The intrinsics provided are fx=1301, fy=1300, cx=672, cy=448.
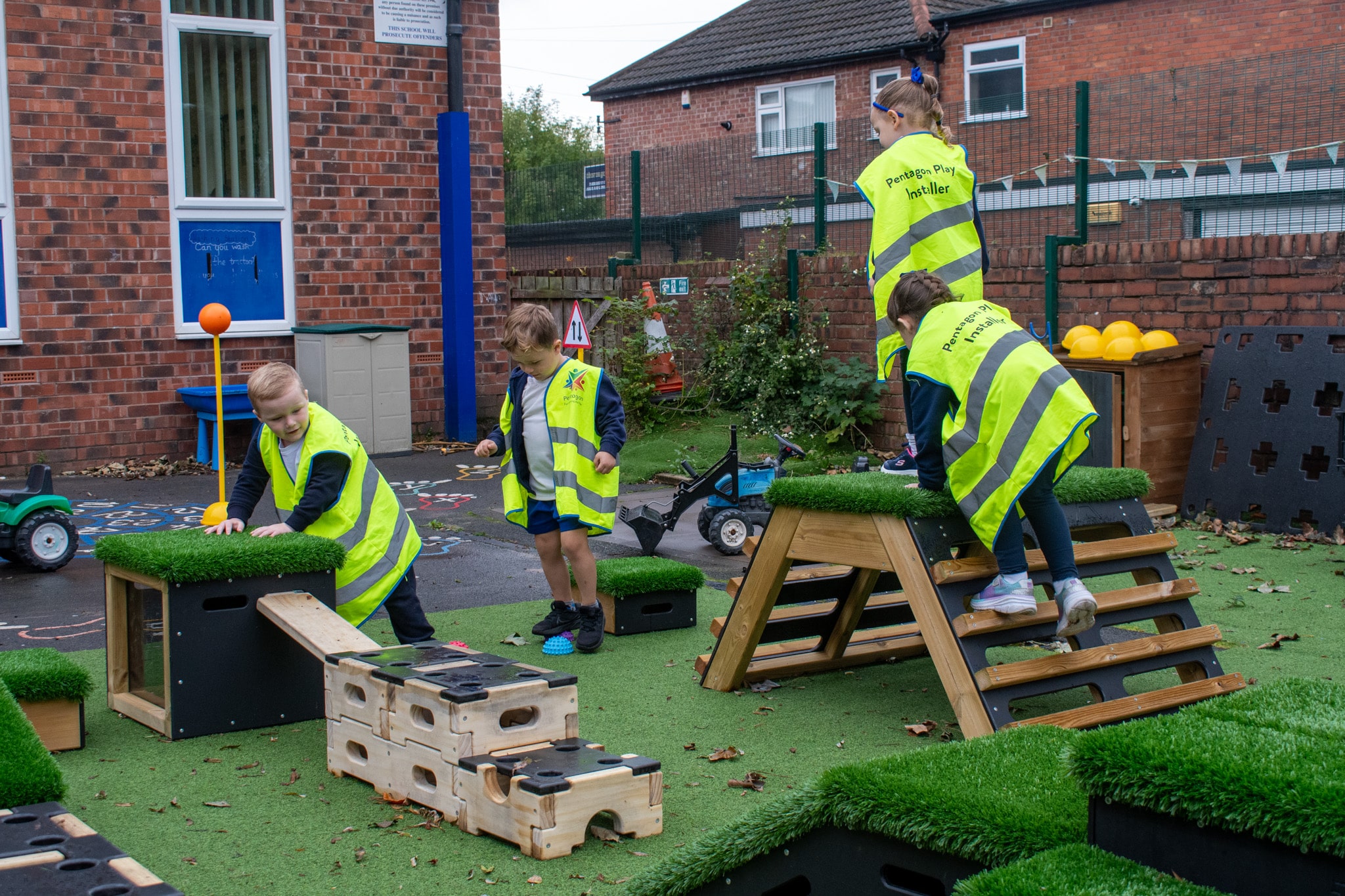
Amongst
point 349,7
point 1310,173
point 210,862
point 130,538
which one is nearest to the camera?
point 210,862

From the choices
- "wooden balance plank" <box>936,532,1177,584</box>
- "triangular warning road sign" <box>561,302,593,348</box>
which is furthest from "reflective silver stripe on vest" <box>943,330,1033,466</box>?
"triangular warning road sign" <box>561,302,593,348</box>

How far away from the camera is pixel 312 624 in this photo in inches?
175

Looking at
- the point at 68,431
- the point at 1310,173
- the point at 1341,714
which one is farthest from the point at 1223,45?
the point at 1341,714

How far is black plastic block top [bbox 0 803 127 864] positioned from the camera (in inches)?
110

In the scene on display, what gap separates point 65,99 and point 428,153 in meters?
3.42

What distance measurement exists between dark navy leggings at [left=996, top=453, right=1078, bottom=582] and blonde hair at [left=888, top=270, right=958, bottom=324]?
Answer: 29.9 inches

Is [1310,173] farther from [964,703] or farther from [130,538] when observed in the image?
[130,538]

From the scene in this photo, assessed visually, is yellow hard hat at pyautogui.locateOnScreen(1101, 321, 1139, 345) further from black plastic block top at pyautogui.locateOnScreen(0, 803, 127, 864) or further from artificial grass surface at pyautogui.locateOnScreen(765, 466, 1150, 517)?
black plastic block top at pyautogui.locateOnScreen(0, 803, 127, 864)

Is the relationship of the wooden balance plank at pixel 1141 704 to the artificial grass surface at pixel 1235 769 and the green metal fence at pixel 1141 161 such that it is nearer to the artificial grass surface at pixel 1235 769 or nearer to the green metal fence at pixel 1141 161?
the artificial grass surface at pixel 1235 769

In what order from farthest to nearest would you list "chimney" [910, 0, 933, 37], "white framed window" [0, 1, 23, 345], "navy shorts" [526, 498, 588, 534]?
"chimney" [910, 0, 933, 37]
"white framed window" [0, 1, 23, 345]
"navy shorts" [526, 498, 588, 534]

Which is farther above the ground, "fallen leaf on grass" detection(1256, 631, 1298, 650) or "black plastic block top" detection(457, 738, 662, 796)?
"black plastic block top" detection(457, 738, 662, 796)

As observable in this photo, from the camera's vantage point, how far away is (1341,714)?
2.47m

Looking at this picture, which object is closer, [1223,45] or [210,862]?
[210,862]

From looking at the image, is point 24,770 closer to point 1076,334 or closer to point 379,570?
point 379,570
